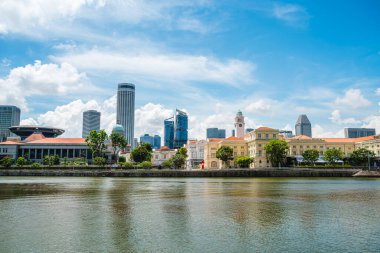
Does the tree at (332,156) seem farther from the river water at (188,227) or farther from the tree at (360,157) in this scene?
the river water at (188,227)

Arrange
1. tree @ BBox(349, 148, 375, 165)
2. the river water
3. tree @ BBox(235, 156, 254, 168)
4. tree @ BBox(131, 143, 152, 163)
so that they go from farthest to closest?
1. tree @ BBox(131, 143, 152, 163)
2. tree @ BBox(235, 156, 254, 168)
3. tree @ BBox(349, 148, 375, 165)
4. the river water

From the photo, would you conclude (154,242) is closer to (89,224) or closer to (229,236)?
(229,236)

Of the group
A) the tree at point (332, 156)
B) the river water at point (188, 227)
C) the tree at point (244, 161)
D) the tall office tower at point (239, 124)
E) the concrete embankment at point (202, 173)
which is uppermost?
the tall office tower at point (239, 124)

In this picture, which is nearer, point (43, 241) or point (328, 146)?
point (43, 241)

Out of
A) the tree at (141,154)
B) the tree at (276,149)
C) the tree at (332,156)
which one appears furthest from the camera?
the tree at (141,154)

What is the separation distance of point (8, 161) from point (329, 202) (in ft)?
443

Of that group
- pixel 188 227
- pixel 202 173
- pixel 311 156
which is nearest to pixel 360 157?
pixel 311 156

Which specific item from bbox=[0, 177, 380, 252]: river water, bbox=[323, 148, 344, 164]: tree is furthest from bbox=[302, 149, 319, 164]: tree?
bbox=[0, 177, 380, 252]: river water

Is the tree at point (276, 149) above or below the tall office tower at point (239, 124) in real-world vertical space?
below

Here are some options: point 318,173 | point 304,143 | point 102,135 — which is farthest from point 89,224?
point 304,143

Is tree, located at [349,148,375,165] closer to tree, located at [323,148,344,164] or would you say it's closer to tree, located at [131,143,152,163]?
tree, located at [323,148,344,164]

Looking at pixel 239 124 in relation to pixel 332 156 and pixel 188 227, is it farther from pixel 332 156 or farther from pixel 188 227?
pixel 188 227

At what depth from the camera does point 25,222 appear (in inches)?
1024

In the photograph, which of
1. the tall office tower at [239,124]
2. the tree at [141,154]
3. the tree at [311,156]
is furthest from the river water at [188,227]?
the tall office tower at [239,124]
